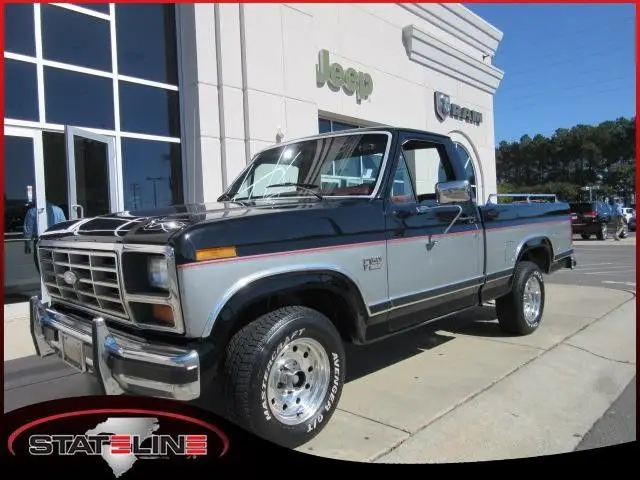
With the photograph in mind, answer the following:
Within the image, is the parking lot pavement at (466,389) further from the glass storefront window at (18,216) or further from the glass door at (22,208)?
the glass storefront window at (18,216)

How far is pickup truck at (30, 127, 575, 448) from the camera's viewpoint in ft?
8.55

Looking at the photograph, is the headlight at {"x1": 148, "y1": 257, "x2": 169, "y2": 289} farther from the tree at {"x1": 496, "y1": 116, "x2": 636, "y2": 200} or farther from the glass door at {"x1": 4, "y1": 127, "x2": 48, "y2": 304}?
the tree at {"x1": 496, "y1": 116, "x2": 636, "y2": 200}

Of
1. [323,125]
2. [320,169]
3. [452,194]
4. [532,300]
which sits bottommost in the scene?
[532,300]

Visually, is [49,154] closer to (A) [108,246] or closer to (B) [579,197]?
(A) [108,246]

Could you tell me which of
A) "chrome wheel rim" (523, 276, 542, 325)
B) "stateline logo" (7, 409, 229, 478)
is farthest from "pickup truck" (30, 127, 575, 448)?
"chrome wheel rim" (523, 276, 542, 325)

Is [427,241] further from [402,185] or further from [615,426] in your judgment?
[615,426]

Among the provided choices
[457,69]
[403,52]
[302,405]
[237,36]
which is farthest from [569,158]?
[302,405]

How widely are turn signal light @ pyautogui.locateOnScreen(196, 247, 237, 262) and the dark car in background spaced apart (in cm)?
2328

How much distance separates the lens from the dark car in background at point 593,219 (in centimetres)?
2295

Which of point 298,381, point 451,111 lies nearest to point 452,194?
point 298,381

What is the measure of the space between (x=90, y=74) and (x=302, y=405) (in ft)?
23.7

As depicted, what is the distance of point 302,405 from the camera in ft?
10.2

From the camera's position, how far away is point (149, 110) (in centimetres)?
902

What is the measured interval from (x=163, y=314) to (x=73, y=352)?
77 centimetres
